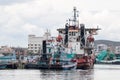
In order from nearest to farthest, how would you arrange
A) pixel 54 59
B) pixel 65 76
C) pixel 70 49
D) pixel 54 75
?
pixel 65 76, pixel 54 75, pixel 54 59, pixel 70 49

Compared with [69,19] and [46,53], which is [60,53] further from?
[69,19]

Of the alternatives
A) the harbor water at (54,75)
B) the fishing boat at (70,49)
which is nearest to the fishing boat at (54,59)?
the fishing boat at (70,49)

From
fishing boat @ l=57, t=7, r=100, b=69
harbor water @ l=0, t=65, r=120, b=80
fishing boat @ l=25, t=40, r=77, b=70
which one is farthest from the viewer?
fishing boat @ l=57, t=7, r=100, b=69

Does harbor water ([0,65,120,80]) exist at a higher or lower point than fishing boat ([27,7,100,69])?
lower

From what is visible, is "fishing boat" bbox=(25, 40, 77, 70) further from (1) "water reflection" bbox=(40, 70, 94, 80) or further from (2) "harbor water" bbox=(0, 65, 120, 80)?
(1) "water reflection" bbox=(40, 70, 94, 80)

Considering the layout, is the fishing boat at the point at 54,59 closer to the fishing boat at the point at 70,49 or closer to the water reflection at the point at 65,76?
the fishing boat at the point at 70,49

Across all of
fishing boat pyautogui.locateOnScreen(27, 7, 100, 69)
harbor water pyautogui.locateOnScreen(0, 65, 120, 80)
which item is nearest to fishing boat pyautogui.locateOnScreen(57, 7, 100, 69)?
fishing boat pyautogui.locateOnScreen(27, 7, 100, 69)

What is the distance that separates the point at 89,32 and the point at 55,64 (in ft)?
73.9

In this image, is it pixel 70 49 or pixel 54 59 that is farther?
pixel 70 49

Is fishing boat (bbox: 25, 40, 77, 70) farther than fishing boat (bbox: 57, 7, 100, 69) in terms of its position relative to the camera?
No

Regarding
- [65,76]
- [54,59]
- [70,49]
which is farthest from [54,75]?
[70,49]

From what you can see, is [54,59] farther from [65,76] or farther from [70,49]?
[65,76]

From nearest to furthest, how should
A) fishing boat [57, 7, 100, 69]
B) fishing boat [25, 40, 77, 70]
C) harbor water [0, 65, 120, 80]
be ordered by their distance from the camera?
harbor water [0, 65, 120, 80] < fishing boat [25, 40, 77, 70] < fishing boat [57, 7, 100, 69]

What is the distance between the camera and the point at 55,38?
131 metres
